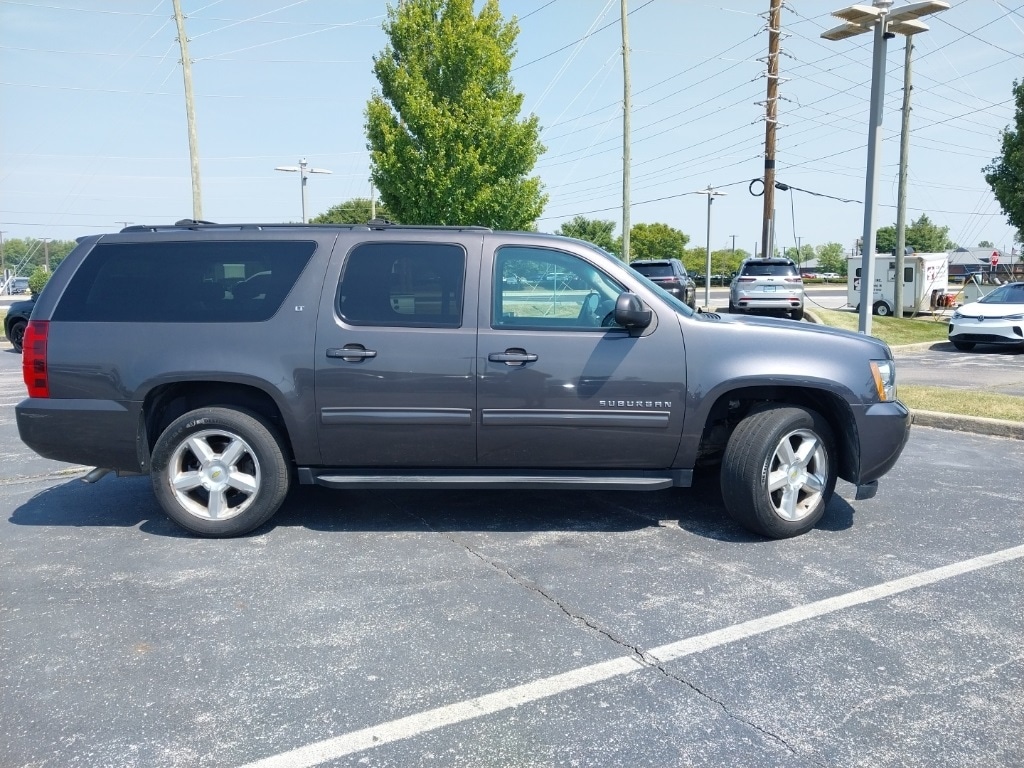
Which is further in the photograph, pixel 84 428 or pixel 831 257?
pixel 831 257

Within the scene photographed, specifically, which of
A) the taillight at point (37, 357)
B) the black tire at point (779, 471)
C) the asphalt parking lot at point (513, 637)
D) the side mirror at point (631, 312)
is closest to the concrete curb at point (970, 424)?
the asphalt parking lot at point (513, 637)

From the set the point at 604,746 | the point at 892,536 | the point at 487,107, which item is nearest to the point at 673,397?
the point at 892,536

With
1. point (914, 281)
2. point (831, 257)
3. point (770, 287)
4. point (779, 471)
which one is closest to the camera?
point (779, 471)

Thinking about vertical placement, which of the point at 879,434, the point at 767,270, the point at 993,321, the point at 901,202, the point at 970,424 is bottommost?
the point at 970,424

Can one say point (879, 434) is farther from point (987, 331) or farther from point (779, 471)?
point (987, 331)

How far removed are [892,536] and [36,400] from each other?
5.11 meters

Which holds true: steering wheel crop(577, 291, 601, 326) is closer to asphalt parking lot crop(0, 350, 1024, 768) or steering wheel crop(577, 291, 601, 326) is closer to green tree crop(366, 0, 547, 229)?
asphalt parking lot crop(0, 350, 1024, 768)

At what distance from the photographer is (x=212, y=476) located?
5059 mm

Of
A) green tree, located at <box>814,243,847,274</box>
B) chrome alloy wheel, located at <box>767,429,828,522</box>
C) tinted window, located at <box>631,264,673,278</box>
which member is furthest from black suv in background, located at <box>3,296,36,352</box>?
green tree, located at <box>814,243,847,274</box>

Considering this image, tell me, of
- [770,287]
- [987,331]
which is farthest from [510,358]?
[770,287]

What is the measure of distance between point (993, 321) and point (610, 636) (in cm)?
1596

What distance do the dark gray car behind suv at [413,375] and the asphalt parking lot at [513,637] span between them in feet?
1.36

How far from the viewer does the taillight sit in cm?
500

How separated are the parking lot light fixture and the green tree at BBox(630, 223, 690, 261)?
8051cm
